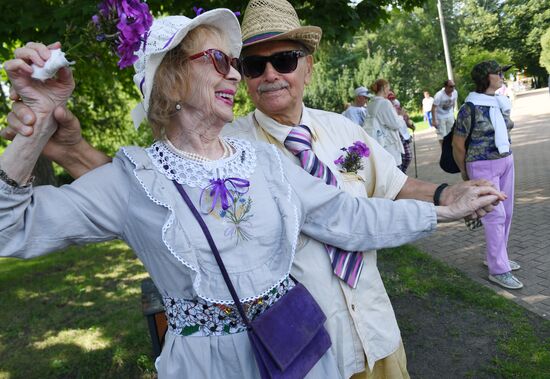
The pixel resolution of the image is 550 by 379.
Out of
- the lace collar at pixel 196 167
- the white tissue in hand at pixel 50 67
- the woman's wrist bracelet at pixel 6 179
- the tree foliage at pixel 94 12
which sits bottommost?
the lace collar at pixel 196 167

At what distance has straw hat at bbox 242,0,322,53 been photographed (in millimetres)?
2070

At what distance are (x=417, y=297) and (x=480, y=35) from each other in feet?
150

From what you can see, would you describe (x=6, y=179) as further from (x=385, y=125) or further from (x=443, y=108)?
(x=443, y=108)

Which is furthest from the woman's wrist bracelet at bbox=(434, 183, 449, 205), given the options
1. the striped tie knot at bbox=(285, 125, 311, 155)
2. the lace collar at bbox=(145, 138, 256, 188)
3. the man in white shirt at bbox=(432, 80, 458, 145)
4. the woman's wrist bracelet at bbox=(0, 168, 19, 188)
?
the man in white shirt at bbox=(432, 80, 458, 145)

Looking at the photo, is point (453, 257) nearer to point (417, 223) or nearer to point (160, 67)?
point (417, 223)

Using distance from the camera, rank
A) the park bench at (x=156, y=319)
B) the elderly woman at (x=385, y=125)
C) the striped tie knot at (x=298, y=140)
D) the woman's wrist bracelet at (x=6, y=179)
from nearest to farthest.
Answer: the woman's wrist bracelet at (x=6, y=179)
the striped tie knot at (x=298, y=140)
the park bench at (x=156, y=319)
the elderly woman at (x=385, y=125)

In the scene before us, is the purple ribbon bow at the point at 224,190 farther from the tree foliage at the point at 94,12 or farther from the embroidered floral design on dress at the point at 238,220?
the tree foliage at the point at 94,12

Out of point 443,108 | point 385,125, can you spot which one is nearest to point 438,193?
point 385,125

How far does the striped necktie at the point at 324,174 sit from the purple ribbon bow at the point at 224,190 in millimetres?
469

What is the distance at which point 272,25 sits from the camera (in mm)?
2072

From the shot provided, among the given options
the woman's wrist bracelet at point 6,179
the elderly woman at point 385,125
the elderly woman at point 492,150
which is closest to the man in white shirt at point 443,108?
the elderly woman at point 385,125

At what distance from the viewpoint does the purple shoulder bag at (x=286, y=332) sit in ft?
4.95

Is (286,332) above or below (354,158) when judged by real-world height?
below

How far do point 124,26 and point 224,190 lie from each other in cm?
61
